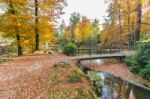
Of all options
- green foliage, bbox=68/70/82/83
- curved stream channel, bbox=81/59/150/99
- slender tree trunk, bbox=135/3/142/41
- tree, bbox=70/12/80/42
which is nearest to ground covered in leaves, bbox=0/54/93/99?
green foliage, bbox=68/70/82/83

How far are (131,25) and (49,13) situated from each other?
14.0m

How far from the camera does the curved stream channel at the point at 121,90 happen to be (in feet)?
37.0

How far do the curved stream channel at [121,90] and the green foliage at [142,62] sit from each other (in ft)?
6.46

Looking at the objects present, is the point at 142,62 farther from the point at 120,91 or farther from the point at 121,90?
the point at 120,91

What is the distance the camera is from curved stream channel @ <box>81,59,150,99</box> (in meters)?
→ 11.3

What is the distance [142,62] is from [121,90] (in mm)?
5228

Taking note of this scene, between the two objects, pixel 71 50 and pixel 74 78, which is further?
pixel 71 50

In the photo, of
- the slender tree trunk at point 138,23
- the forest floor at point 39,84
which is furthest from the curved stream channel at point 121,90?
the slender tree trunk at point 138,23

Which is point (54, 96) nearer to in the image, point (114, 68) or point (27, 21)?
point (114, 68)

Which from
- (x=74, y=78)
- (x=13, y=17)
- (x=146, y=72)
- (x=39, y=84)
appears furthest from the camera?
(x=13, y=17)

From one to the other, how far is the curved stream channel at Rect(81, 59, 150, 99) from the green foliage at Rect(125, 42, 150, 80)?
1.97 metres

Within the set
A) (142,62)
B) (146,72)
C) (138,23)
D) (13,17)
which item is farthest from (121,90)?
(138,23)

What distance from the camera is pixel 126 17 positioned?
3038 cm

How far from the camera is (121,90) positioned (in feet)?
39.9
